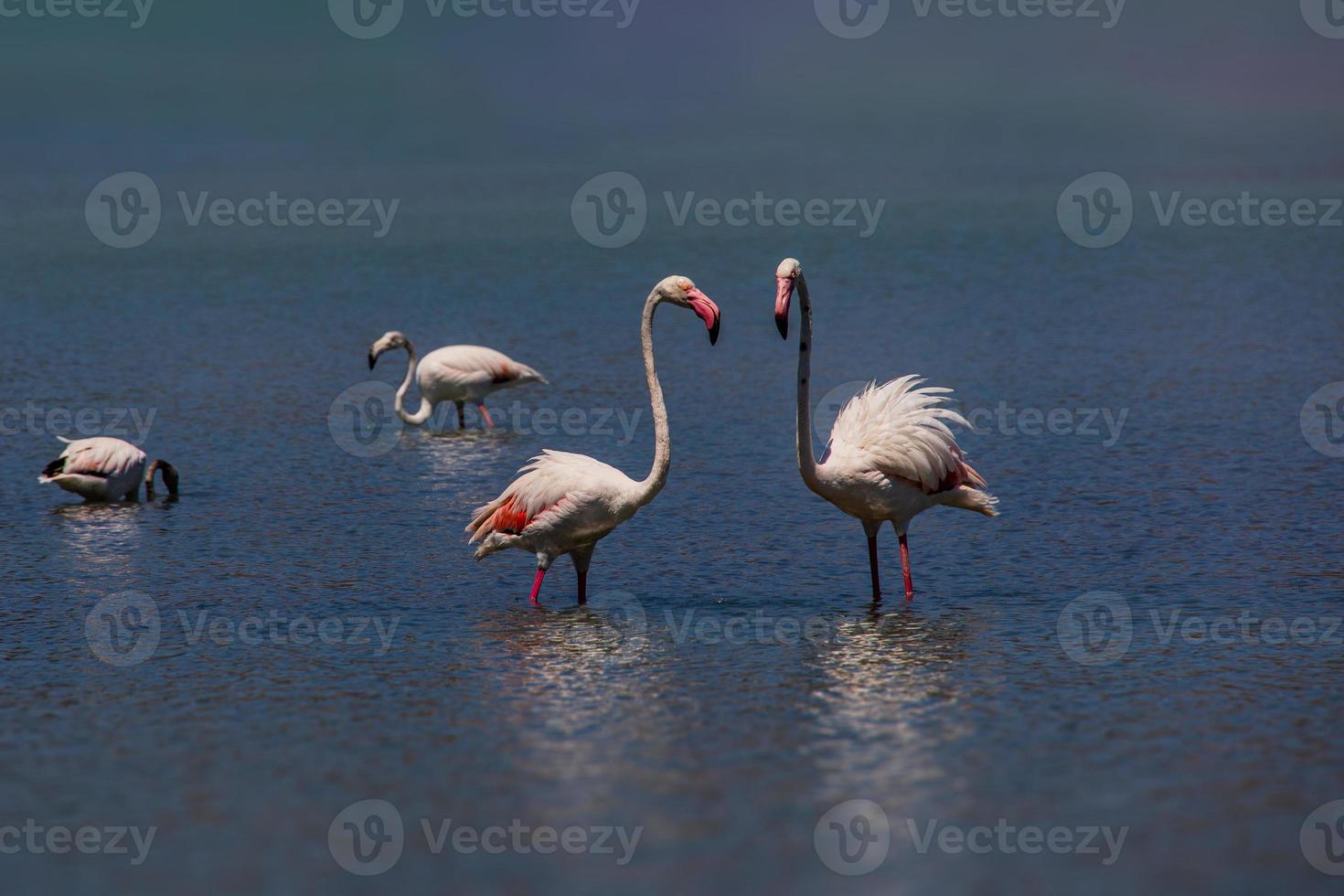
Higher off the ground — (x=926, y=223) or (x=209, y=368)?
(x=926, y=223)

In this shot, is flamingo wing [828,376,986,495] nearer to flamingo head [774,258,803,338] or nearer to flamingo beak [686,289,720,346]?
flamingo head [774,258,803,338]

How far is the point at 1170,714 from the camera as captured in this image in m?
8.67

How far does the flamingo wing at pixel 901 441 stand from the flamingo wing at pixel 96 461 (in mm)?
7551

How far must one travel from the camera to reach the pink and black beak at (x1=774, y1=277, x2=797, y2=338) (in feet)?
32.4

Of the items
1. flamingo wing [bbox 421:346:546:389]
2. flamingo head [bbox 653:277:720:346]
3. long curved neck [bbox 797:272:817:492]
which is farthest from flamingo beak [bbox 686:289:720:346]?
flamingo wing [bbox 421:346:546:389]

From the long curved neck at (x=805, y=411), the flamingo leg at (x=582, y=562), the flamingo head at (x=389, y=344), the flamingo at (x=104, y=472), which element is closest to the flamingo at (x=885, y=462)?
the long curved neck at (x=805, y=411)

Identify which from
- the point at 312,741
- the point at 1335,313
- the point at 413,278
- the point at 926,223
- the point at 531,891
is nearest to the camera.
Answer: the point at 531,891

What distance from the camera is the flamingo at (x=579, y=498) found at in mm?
11016

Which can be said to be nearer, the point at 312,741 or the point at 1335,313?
the point at 312,741

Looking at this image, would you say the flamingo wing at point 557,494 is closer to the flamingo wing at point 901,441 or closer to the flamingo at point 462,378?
the flamingo wing at point 901,441

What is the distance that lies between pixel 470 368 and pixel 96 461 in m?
5.69

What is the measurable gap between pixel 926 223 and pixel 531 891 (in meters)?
79.0

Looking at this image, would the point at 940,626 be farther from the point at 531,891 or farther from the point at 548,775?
the point at 531,891

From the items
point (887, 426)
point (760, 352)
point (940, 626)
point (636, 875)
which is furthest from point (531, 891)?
point (760, 352)
